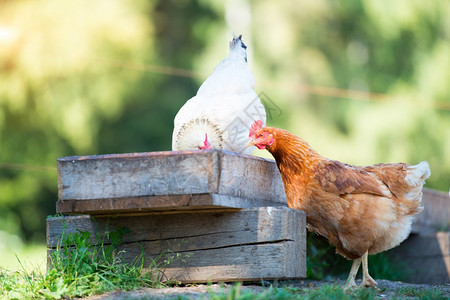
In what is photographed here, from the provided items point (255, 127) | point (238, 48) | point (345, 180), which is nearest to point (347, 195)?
point (345, 180)

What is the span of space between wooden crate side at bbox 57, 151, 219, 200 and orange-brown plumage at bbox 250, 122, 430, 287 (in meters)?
0.62

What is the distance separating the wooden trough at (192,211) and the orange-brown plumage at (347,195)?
0.52 feet

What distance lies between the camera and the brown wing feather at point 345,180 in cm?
309

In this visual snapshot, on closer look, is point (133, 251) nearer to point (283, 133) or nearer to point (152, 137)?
point (283, 133)

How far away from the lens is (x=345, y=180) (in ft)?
10.2

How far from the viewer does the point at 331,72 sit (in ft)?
32.2

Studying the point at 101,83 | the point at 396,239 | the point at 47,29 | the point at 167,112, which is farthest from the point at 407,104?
the point at 396,239

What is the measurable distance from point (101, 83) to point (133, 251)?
20.9ft

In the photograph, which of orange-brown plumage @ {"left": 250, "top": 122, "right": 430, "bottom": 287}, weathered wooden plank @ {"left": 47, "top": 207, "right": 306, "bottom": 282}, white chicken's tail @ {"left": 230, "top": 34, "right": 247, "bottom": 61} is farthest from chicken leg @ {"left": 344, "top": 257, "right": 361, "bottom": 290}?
white chicken's tail @ {"left": 230, "top": 34, "right": 247, "bottom": 61}

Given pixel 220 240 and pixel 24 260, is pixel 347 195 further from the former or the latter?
pixel 24 260

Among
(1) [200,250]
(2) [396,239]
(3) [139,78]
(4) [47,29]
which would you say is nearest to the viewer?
(1) [200,250]

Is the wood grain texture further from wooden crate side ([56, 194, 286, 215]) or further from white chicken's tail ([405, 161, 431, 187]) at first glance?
wooden crate side ([56, 194, 286, 215])

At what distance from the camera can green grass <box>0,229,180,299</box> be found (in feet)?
9.07

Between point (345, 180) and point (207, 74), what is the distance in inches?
Result: 230
